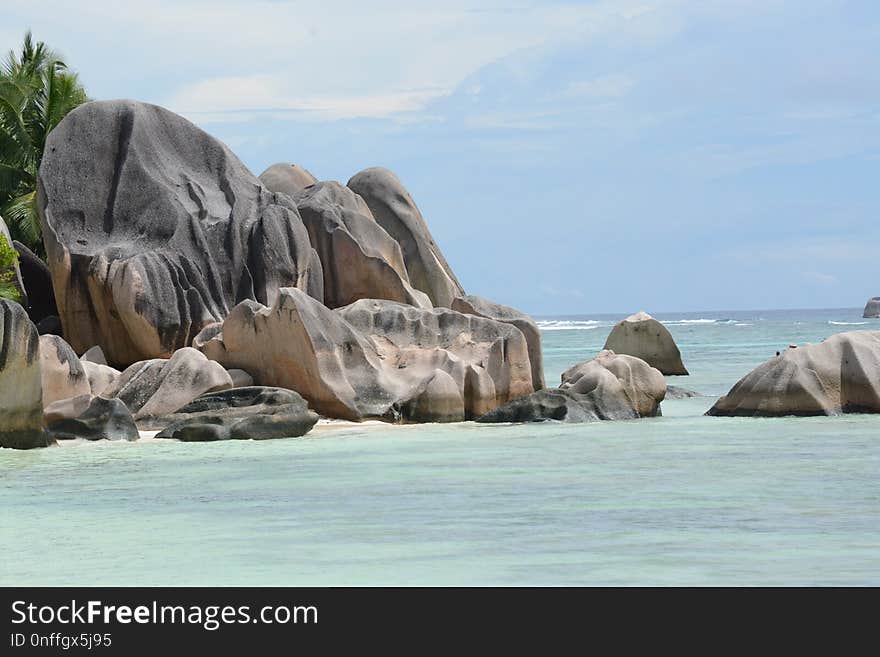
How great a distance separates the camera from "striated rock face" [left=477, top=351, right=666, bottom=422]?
20016 mm

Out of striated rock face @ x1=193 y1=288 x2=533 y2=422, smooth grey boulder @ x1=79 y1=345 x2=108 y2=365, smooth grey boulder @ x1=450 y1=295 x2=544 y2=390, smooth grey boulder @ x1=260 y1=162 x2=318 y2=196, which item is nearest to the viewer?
striated rock face @ x1=193 y1=288 x2=533 y2=422

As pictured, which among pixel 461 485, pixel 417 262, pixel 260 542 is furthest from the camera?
pixel 417 262

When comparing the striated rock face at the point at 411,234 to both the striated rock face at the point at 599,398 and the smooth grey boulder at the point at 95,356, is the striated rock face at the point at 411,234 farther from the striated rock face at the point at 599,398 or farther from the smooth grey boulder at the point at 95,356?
the striated rock face at the point at 599,398

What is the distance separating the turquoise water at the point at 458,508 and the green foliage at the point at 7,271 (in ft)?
21.0

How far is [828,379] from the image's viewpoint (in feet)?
65.0

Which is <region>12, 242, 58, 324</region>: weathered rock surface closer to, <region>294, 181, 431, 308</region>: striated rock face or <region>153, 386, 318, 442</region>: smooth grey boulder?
<region>294, 181, 431, 308</region>: striated rock face

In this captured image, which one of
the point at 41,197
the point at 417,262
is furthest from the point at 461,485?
the point at 417,262

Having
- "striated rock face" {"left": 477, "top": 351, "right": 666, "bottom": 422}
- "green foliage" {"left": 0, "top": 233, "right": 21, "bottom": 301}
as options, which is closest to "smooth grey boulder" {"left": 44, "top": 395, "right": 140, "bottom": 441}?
"green foliage" {"left": 0, "top": 233, "right": 21, "bottom": 301}

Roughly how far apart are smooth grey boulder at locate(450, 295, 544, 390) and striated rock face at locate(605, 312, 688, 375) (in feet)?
29.5

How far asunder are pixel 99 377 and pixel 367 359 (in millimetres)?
3863

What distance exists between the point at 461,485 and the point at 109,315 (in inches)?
453

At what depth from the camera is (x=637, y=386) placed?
2116cm
